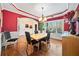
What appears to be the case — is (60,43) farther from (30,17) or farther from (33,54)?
(30,17)

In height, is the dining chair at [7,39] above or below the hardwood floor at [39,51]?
above

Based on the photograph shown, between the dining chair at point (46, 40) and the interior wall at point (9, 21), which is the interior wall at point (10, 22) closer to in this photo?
the interior wall at point (9, 21)

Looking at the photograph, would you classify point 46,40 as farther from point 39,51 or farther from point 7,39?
point 7,39

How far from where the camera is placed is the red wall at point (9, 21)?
92.8 inches

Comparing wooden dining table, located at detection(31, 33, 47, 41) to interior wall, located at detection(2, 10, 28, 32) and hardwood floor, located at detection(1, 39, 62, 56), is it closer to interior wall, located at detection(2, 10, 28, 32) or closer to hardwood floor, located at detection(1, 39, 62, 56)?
hardwood floor, located at detection(1, 39, 62, 56)

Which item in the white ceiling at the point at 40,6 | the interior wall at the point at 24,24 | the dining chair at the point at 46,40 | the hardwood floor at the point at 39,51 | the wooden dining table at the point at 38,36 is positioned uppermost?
the white ceiling at the point at 40,6

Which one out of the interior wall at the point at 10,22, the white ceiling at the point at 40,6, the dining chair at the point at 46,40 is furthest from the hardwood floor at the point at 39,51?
the white ceiling at the point at 40,6

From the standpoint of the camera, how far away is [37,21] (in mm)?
2365

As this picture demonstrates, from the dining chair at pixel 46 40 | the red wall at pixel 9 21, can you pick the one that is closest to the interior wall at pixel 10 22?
the red wall at pixel 9 21

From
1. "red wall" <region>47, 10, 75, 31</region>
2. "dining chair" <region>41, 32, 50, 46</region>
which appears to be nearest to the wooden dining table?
"dining chair" <region>41, 32, 50, 46</region>

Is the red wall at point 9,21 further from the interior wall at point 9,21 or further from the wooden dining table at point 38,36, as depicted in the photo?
the wooden dining table at point 38,36

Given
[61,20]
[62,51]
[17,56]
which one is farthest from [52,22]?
[17,56]

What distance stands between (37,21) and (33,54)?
535mm

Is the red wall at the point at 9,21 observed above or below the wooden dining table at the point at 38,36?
above
